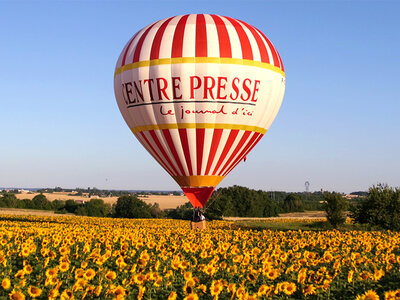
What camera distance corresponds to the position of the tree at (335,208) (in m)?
46.0

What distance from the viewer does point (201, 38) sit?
94.5 feet

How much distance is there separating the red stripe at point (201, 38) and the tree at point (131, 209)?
49.4 metres

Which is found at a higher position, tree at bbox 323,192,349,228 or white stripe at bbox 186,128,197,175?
white stripe at bbox 186,128,197,175

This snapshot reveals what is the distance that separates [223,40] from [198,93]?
11.7ft

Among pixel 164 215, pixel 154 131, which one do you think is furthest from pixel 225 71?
pixel 164 215

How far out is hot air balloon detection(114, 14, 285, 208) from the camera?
1109 inches

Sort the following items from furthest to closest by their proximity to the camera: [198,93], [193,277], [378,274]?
[198,93]
[378,274]
[193,277]

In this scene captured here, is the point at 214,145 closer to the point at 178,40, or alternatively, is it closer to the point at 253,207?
the point at 178,40

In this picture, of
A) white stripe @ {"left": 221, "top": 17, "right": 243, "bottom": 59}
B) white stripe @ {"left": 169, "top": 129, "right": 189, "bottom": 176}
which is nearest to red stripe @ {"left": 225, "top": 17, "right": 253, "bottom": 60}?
white stripe @ {"left": 221, "top": 17, "right": 243, "bottom": 59}

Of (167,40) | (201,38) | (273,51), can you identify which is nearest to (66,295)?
(201,38)

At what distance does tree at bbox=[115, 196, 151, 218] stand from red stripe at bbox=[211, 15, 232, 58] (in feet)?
162

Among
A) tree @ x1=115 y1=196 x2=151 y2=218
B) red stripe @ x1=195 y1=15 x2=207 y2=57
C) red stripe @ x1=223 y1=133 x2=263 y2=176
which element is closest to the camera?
red stripe @ x1=195 y1=15 x2=207 y2=57

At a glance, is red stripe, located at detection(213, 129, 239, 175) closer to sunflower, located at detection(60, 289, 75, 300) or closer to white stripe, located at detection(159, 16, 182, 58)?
white stripe, located at detection(159, 16, 182, 58)

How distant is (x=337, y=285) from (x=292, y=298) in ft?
6.72
